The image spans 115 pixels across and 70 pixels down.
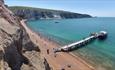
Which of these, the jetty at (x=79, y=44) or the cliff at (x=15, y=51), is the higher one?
the cliff at (x=15, y=51)

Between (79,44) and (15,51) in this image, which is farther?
(79,44)

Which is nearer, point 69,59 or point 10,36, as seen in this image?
point 10,36

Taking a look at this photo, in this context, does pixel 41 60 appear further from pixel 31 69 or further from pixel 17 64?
pixel 17 64

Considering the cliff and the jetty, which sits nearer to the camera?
the cliff

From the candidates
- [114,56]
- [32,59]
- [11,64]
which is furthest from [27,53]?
[114,56]

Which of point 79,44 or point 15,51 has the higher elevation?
point 15,51

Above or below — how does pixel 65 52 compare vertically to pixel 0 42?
below

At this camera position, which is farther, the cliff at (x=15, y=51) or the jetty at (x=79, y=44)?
the jetty at (x=79, y=44)

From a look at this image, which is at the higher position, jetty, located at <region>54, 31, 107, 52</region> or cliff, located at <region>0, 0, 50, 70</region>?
cliff, located at <region>0, 0, 50, 70</region>
